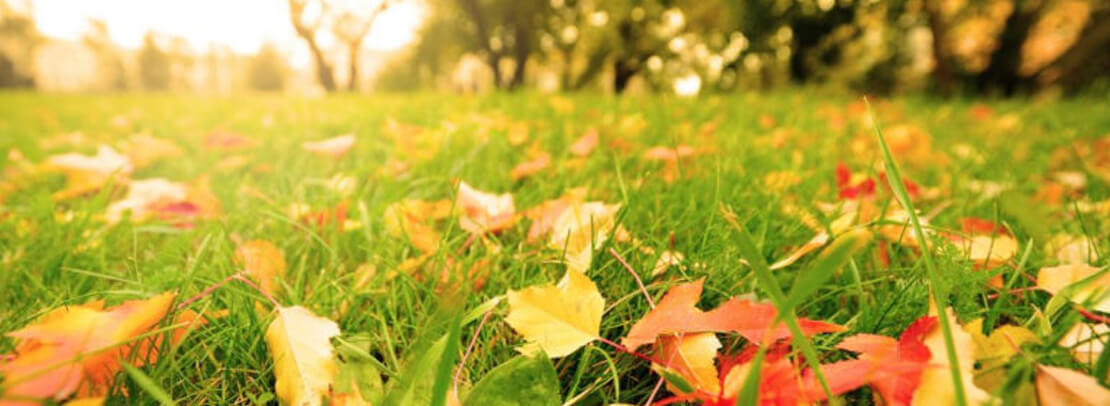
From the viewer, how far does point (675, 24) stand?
13750 mm

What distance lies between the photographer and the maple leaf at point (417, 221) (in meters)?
0.74

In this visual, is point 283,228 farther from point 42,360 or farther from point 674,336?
point 674,336

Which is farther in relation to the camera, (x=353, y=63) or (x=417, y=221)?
(x=353, y=63)

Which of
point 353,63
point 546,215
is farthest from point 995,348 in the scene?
point 353,63

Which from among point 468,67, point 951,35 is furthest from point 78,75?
point 951,35

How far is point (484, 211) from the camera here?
32.4 inches

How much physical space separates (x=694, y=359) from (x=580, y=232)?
0.79 ft

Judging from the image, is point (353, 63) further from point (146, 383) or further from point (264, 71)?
point (264, 71)

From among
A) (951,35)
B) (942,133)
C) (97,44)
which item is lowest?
(942,133)

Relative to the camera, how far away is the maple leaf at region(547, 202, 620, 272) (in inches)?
25.1

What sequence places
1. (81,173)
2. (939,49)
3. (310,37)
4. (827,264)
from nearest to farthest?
(827,264)
(81,173)
(939,49)
(310,37)

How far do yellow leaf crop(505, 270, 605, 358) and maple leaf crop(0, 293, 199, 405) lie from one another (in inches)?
12.7

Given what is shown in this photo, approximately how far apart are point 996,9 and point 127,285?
10.7m

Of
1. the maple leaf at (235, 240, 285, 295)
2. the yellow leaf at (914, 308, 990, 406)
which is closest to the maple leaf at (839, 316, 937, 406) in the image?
the yellow leaf at (914, 308, 990, 406)
